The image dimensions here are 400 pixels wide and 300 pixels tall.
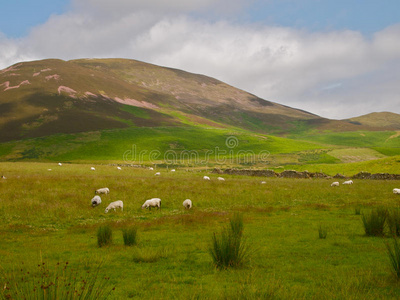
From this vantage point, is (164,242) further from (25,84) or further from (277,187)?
(25,84)

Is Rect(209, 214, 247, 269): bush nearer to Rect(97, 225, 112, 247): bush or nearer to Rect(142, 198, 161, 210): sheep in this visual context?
Rect(97, 225, 112, 247): bush

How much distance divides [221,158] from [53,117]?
57.4 m

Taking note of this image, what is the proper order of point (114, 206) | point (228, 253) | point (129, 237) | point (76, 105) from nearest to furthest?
point (228, 253)
point (129, 237)
point (114, 206)
point (76, 105)

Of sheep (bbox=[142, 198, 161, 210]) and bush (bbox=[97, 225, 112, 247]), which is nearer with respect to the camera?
bush (bbox=[97, 225, 112, 247])

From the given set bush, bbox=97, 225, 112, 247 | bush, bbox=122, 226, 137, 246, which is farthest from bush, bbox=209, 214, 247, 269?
bush, bbox=97, 225, 112, 247

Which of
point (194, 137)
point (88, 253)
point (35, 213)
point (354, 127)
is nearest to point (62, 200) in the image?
point (35, 213)

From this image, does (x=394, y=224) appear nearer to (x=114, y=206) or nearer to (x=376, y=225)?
(x=376, y=225)

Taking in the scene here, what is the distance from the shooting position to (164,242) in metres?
12.9

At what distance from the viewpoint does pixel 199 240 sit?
516 inches

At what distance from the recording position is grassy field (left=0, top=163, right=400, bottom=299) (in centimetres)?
736

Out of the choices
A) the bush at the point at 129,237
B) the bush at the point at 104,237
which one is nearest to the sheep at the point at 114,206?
the bush at the point at 104,237

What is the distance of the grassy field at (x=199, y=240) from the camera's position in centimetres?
736

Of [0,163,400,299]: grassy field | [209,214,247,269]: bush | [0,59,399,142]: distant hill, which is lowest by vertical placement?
[0,163,400,299]: grassy field

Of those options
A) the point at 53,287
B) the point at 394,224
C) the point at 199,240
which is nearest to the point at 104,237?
the point at 199,240
